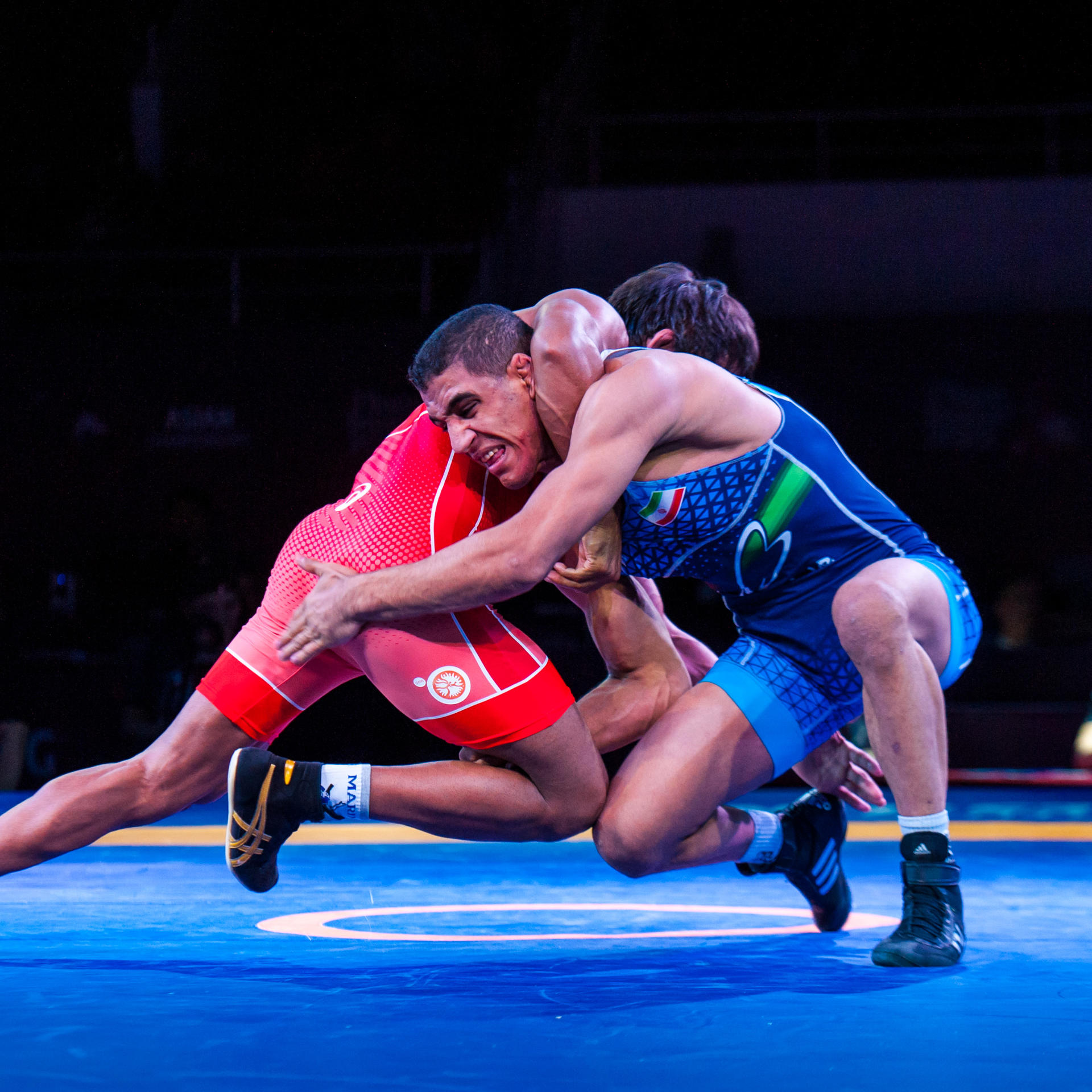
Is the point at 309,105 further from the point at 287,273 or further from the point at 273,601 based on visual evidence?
the point at 273,601

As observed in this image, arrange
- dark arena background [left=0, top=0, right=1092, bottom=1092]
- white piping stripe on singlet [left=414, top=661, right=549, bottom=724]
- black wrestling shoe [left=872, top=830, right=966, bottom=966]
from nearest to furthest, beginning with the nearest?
dark arena background [left=0, top=0, right=1092, bottom=1092]
black wrestling shoe [left=872, top=830, right=966, bottom=966]
white piping stripe on singlet [left=414, top=661, right=549, bottom=724]

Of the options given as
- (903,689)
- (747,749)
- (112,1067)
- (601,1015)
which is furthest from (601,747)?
(112,1067)

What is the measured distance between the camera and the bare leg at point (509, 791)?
2068mm

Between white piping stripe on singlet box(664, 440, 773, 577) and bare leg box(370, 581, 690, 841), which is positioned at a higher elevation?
white piping stripe on singlet box(664, 440, 773, 577)

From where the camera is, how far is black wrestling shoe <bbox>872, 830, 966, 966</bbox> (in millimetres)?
1924

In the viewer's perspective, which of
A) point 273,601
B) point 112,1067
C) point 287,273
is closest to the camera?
point 112,1067

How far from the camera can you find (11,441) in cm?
586

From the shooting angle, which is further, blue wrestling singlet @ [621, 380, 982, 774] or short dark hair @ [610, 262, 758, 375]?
short dark hair @ [610, 262, 758, 375]

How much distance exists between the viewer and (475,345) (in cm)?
212

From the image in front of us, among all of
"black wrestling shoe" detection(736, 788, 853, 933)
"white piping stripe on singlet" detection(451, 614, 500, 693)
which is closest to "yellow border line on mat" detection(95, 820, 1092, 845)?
"black wrestling shoe" detection(736, 788, 853, 933)

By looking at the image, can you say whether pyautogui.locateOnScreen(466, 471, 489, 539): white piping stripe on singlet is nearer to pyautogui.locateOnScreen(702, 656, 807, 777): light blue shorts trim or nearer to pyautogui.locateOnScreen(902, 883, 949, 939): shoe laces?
pyautogui.locateOnScreen(702, 656, 807, 777): light blue shorts trim

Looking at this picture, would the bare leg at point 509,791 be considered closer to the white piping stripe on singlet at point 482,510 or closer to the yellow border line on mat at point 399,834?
the white piping stripe on singlet at point 482,510

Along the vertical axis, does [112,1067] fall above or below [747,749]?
below

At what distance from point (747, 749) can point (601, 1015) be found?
688 mm
